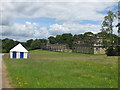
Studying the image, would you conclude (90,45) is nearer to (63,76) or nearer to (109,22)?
(109,22)

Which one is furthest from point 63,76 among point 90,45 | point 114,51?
point 90,45

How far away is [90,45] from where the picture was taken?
59.2 metres

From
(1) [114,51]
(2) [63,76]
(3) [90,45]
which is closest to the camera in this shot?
(2) [63,76]

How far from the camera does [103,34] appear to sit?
1602 inches

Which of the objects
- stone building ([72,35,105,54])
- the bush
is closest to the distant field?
the bush

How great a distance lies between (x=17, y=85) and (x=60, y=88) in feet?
9.20

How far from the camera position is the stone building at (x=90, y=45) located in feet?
186

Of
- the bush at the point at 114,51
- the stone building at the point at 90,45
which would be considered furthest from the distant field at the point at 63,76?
the stone building at the point at 90,45

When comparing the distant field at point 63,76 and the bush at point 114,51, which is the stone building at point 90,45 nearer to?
the bush at point 114,51

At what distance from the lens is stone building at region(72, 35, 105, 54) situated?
186 feet

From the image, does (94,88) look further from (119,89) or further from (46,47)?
(46,47)

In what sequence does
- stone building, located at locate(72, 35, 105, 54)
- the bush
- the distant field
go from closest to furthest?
the distant field
the bush
stone building, located at locate(72, 35, 105, 54)

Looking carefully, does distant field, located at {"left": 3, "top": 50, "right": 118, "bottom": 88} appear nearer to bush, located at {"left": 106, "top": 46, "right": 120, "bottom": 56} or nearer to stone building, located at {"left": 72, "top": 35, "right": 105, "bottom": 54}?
bush, located at {"left": 106, "top": 46, "right": 120, "bottom": 56}

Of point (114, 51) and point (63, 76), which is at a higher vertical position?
point (114, 51)
